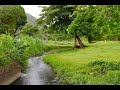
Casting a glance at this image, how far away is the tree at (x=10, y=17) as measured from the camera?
688 inches

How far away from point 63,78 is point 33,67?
167 inches

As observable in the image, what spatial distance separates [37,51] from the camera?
20781mm

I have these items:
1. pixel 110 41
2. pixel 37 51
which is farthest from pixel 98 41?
pixel 37 51

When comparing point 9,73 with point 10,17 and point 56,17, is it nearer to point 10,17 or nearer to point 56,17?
point 10,17

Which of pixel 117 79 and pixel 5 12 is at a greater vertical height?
pixel 5 12

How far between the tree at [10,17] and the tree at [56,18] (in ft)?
11.7

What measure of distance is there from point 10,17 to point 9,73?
7.31m

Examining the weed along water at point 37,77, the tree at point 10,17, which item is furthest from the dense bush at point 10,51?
the tree at point 10,17

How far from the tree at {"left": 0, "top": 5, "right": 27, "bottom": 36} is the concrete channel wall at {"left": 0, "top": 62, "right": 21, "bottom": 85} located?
5.55 metres

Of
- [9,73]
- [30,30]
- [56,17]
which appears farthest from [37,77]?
[56,17]

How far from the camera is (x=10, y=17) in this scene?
17.7 metres

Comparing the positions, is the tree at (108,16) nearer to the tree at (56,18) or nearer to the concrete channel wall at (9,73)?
the concrete channel wall at (9,73)
